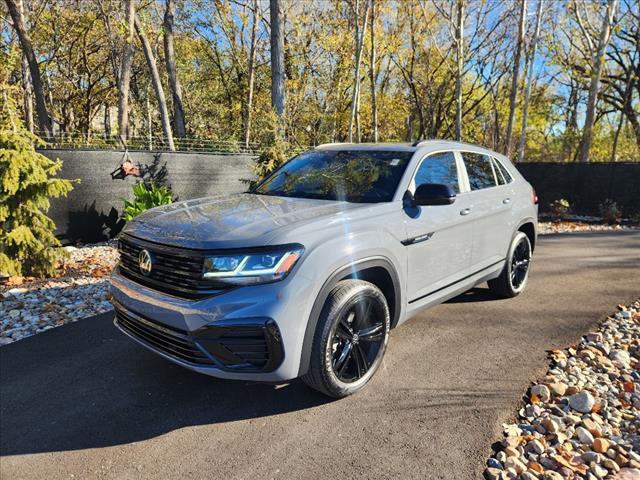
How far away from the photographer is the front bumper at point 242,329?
2.42m

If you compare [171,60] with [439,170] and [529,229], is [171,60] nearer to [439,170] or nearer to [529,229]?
[529,229]

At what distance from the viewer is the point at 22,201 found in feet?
17.9

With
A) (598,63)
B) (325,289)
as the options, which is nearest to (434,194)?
(325,289)

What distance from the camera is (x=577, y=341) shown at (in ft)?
13.0

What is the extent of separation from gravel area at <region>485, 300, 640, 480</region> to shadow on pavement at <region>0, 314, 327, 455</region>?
1271mm

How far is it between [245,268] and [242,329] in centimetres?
34

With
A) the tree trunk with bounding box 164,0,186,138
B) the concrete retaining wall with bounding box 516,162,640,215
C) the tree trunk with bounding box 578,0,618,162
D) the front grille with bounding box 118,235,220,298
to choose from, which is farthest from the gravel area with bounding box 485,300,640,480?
the tree trunk with bounding box 164,0,186,138

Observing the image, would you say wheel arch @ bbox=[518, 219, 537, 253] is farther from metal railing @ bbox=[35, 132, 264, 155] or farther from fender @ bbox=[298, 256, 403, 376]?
metal railing @ bbox=[35, 132, 264, 155]

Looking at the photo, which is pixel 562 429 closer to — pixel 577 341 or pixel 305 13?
pixel 577 341

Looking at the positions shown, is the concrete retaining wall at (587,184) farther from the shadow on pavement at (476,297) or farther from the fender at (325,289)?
the fender at (325,289)

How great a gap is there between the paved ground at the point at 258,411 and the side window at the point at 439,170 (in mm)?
1448

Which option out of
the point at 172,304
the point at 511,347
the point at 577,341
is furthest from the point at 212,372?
the point at 577,341

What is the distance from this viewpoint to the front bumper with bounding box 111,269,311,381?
7.93 feet

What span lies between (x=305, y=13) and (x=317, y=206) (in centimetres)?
2199
